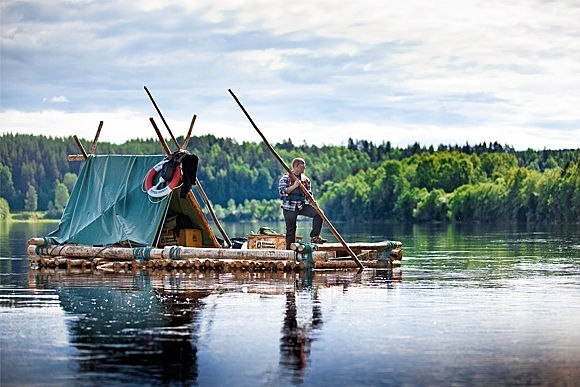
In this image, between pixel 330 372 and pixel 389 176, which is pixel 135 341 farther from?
pixel 389 176

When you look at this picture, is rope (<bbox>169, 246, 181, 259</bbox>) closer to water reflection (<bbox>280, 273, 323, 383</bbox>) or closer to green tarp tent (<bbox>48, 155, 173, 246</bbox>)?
green tarp tent (<bbox>48, 155, 173, 246</bbox>)

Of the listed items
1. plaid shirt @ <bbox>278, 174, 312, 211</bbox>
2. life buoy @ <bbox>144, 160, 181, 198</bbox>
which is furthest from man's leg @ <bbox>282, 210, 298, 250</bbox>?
life buoy @ <bbox>144, 160, 181, 198</bbox>

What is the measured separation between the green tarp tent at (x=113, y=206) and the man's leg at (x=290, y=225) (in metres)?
3.69

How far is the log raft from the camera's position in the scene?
31.2m

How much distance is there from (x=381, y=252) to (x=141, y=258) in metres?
6.15

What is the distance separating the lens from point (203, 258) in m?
32.3

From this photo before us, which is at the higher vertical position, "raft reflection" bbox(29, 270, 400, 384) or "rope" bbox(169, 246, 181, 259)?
"rope" bbox(169, 246, 181, 259)

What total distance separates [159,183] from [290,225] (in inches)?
168

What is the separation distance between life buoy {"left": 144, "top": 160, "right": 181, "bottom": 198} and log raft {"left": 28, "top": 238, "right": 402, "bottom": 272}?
1477mm

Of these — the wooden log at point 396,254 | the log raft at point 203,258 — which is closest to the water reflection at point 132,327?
the log raft at point 203,258

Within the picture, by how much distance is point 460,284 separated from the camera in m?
28.7

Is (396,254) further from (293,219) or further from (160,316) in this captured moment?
(160,316)

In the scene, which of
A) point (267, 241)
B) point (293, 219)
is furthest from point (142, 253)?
point (293, 219)

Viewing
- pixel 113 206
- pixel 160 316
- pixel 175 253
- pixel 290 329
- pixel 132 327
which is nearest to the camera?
pixel 290 329
